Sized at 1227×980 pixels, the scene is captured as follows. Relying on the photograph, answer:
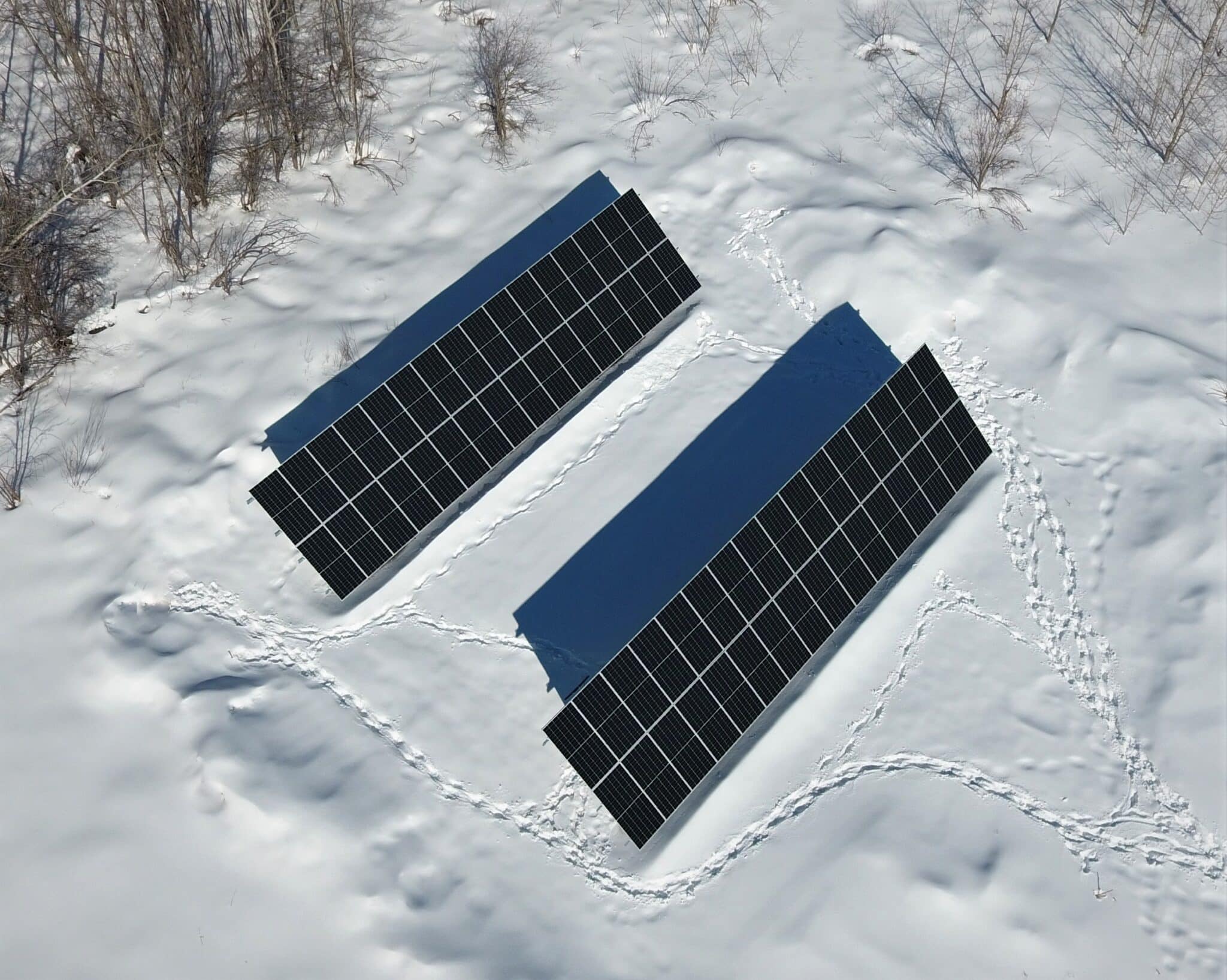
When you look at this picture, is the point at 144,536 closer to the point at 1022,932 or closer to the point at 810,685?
the point at 810,685

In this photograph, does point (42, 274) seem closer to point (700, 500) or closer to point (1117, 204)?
point (700, 500)

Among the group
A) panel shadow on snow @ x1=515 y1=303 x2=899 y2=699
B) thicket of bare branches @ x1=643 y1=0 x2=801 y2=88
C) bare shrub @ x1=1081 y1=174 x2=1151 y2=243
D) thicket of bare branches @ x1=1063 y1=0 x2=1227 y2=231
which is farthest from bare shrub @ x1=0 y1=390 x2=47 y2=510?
thicket of bare branches @ x1=1063 y1=0 x2=1227 y2=231

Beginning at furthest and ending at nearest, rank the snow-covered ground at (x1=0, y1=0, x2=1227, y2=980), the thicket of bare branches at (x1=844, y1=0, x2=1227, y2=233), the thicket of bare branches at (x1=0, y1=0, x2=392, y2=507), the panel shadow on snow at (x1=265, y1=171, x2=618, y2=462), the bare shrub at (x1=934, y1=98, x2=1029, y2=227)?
the thicket of bare branches at (x1=844, y1=0, x2=1227, y2=233) → the bare shrub at (x1=934, y1=98, x2=1029, y2=227) → the thicket of bare branches at (x1=0, y1=0, x2=392, y2=507) → the panel shadow on snow at (x1=265, y1=171, x2=618, y2=462) → the snow-covered ground at (x1=0, y1=0, x2=1227, y2=980)

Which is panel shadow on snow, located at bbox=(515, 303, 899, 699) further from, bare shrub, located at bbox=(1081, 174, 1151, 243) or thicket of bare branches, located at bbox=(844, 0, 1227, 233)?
bare shrub, located at bbox=(1081, 174, 1151, 243)

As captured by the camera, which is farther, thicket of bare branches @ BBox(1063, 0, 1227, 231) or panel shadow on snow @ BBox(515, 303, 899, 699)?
thicket of bare branches @ BBox(1063, 0, 1227, 231)

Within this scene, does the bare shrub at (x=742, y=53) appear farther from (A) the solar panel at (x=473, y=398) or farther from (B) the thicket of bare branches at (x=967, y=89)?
(A) the solar panel at (x=473, y=398)

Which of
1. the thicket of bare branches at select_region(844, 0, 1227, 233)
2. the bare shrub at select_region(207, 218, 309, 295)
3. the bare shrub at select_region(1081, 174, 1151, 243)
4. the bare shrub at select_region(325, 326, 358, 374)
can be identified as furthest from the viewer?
the thicket of bare branches at select_region(844, 0, 1227, 233)
